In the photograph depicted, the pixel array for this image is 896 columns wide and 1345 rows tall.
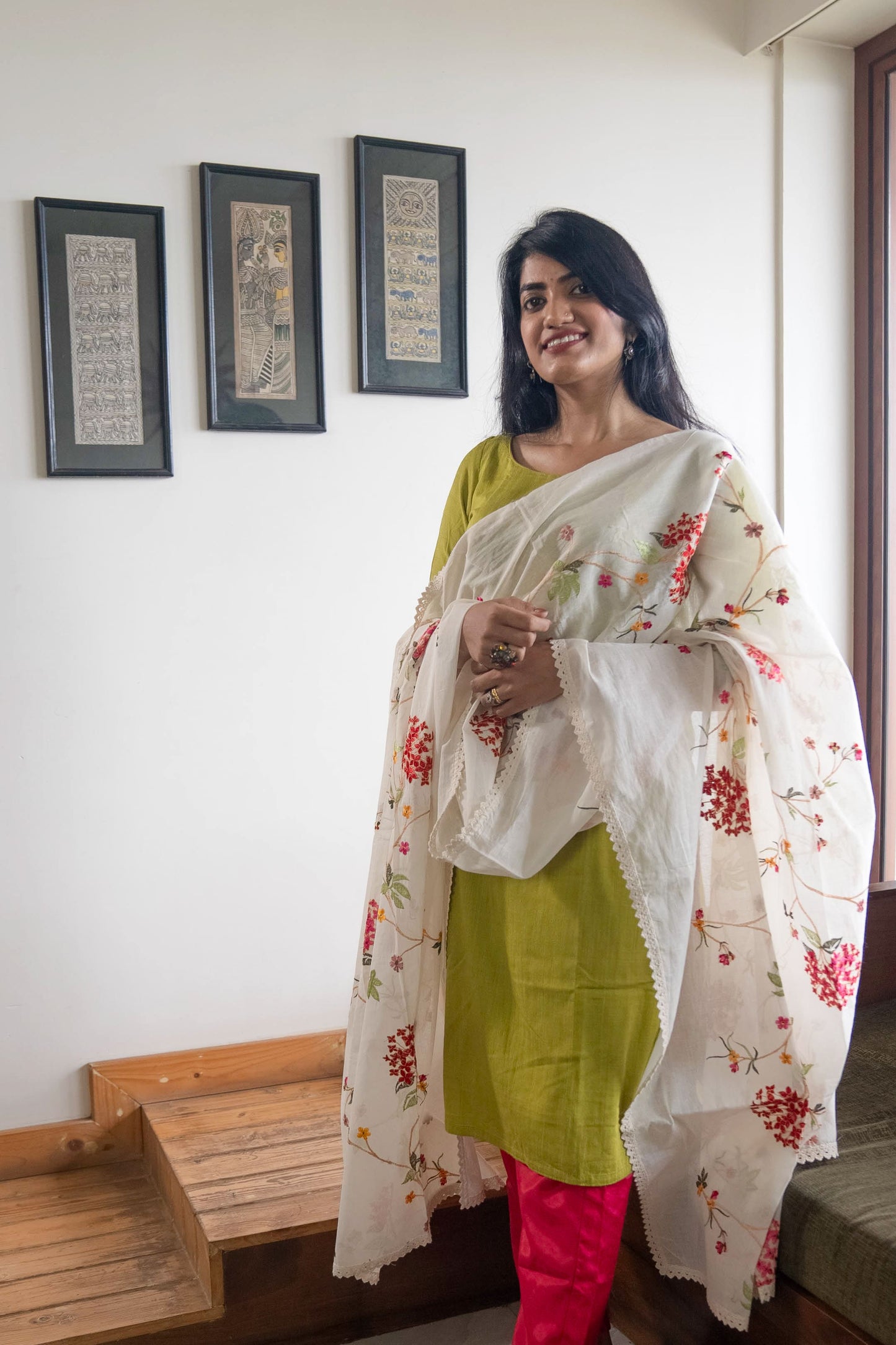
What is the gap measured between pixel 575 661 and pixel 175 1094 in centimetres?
131

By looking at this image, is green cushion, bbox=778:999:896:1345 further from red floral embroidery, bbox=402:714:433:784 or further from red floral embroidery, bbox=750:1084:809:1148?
red floral embroidery, bbox=402:714:433:784

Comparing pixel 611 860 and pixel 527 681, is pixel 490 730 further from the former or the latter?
pixel 611 860

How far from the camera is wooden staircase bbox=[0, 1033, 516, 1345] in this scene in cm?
166

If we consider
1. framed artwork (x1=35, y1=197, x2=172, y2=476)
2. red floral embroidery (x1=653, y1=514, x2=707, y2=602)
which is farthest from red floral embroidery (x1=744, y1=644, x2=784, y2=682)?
framed artwork (x1=35, y1=197, x2=172, y2=476)

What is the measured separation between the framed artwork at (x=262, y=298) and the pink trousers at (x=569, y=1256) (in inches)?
56.1

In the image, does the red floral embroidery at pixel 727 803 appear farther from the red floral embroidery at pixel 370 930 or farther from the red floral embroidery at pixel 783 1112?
the red floral embroidery at pixel 370 930

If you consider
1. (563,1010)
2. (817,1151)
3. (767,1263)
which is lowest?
(767,1263)

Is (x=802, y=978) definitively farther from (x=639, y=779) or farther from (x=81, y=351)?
(x=81, y=351)

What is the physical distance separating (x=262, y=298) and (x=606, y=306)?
918 mm

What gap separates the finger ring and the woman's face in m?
0.37

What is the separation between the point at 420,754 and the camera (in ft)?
4.80

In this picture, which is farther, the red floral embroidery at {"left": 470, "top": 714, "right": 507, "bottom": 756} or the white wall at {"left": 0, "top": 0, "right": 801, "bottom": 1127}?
the white wall at {"left": 0, "top": 0, "right": 801, "bottom": 1127}

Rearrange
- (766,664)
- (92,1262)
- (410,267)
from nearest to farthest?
(766,664) < (92,1262) < (410,267)

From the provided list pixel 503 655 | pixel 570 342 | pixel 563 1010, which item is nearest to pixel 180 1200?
pixel 563 1010
